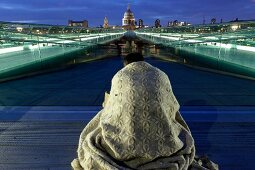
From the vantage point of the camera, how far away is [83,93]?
6.54m

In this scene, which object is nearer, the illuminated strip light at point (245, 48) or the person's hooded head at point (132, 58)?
the person's hooded head at point (132, 58)

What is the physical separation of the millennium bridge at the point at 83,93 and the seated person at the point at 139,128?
5.00 ft

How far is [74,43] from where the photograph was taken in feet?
43.7

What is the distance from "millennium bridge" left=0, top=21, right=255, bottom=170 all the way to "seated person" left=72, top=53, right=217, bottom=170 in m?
1.52

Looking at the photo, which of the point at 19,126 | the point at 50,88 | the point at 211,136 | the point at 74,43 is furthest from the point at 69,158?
the point at 74,43

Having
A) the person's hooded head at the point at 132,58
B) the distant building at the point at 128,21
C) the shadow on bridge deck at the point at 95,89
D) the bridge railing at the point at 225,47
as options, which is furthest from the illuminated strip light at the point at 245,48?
the distant building at the point at 128,21

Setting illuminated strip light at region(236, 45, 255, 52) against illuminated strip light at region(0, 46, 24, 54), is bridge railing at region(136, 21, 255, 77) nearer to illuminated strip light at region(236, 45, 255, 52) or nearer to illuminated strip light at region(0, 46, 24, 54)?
illuminated strip light at region(236, 45, 255, 52)

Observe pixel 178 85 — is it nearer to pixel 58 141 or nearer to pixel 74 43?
pixel 58 141

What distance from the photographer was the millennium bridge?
3.92 meters

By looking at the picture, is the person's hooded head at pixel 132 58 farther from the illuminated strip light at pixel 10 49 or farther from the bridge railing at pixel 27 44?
the illuminated strip light at pixel 10 49

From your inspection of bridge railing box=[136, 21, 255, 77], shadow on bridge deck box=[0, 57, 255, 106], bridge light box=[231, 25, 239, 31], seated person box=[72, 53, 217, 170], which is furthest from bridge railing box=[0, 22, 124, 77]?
seated person box=[72, 53, 217, 170]

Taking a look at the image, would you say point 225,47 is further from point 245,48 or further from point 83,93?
point 83,93

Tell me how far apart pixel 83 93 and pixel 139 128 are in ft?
15.3

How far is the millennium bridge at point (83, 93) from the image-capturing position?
392cm
